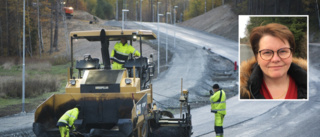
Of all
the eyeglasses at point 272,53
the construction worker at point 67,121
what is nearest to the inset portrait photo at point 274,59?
the eyeglasses at point 272,53

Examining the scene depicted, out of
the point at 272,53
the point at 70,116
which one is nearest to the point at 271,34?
the point at 272,53

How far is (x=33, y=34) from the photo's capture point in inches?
2031

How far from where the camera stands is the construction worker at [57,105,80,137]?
7.93 meters

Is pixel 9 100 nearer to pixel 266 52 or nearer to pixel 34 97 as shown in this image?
pixel 34 97

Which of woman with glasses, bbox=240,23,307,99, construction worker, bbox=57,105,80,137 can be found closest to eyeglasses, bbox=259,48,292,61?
woman with glasses, bbox=240,23,307,99

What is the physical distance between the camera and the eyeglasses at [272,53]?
5.12 m

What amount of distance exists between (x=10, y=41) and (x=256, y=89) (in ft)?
151

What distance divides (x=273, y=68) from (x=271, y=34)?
0.47m

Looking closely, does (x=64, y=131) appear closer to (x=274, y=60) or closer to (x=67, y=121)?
(x=67, y=121)

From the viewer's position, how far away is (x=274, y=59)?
5.17 meters

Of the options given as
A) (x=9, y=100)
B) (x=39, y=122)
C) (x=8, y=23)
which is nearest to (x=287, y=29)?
(x=39, y=122)

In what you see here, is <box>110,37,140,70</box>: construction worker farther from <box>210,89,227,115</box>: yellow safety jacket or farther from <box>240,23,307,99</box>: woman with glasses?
<box>240,23,307,99</box>: woman with glasses

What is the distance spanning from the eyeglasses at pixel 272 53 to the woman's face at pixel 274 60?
3 centimetres

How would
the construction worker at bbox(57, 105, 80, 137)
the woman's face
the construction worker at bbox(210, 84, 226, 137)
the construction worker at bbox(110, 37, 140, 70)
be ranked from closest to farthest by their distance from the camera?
the woman's face
the construction worker at bbox(57, 105, 80, 137)
the construction worker at bbox(110, 37, 140, 70)
the construction worker at bbox(210, 84, 226, 137)
